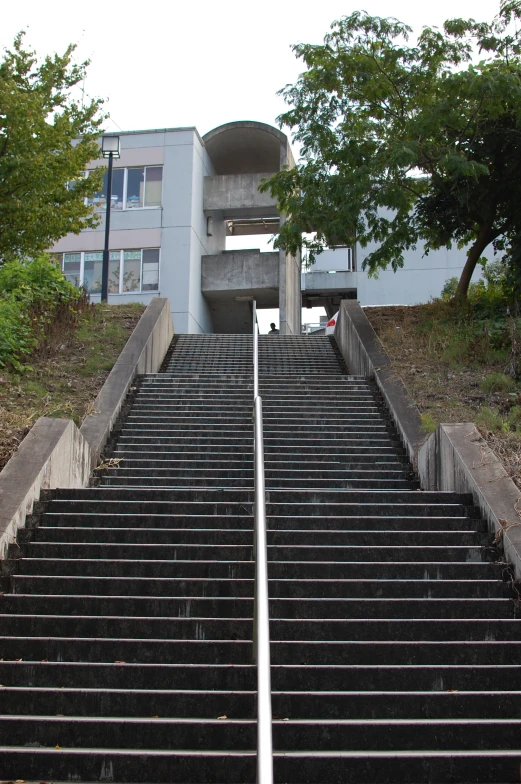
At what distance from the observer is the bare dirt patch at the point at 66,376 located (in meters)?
8.45

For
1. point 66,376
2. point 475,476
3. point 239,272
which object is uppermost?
point 239,272

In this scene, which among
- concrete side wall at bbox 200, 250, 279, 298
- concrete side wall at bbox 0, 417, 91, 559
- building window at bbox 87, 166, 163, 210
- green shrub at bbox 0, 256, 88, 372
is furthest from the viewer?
concrete side wall at bbox 200, 250, 279, 298

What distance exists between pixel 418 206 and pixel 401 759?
13180 millimetres

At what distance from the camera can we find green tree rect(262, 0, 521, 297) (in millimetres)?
13695

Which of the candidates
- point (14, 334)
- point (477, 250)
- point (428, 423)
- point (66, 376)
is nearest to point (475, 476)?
point (428, 423)

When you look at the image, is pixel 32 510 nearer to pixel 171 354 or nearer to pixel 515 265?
pixel 171 354

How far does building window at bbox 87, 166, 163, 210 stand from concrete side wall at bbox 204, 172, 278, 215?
6.45 feet

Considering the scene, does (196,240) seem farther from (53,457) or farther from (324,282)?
(53,457)

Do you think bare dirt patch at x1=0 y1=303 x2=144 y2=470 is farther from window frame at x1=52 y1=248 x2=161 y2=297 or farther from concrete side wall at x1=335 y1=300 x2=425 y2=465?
window frame at x1=52 y1=248 x2=161 y2=297

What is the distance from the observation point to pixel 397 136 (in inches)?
558

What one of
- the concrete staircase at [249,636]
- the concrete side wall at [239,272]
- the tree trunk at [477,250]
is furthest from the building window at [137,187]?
the concrete staircase at [249,636]

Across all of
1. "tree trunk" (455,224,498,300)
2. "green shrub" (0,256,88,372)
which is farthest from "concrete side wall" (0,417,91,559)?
"tree trunk" (455,224,498,300)

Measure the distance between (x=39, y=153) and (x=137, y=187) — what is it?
1455 cm

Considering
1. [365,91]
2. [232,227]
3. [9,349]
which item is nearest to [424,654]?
[9,349]
